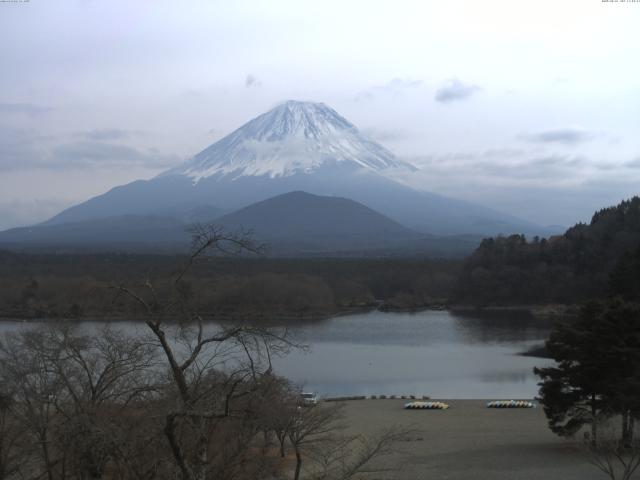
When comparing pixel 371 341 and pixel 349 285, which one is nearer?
pixel 371 341

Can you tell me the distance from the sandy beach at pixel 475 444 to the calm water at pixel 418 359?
5.80ft

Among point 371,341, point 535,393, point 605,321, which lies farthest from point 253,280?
point 605,321

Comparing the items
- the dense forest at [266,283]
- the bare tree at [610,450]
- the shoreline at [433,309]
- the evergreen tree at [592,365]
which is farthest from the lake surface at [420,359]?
the bare tree at [610,450]

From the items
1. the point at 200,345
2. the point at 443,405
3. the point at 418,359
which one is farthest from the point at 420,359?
the point at 200,345

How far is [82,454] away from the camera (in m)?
4.50

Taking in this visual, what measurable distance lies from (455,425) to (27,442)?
27.3 feet

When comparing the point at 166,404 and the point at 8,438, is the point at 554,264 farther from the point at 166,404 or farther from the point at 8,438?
the point at 166,404

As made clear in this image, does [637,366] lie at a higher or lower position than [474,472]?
higher

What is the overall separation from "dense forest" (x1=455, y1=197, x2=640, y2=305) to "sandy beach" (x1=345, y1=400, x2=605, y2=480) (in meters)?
23.2

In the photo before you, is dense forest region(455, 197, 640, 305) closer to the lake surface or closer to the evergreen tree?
the lake surface

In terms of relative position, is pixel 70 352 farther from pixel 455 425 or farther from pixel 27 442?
pixel 455 425

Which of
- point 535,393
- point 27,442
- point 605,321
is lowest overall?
point 535,393

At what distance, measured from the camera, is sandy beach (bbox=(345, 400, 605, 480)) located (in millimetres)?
9133

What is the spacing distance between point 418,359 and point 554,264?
19.5m
